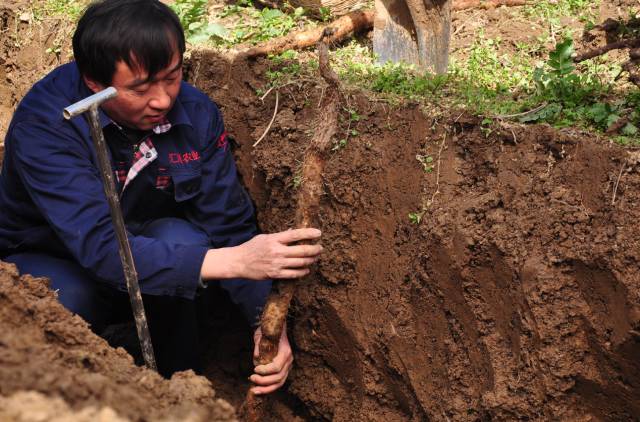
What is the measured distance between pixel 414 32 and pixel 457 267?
5.68 ft

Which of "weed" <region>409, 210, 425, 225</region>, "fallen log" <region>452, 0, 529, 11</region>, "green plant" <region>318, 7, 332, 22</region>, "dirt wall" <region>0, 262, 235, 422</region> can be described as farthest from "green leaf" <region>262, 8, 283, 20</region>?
"dirt wall" <region>0, 262, 235, 422</region>

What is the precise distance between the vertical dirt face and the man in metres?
0.48

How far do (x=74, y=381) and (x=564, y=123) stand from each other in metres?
2.36

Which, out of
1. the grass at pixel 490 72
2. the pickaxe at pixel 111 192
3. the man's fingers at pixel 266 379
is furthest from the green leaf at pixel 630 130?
the pickaxe at pixel 111 192

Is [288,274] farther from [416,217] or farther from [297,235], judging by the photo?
[416,217]

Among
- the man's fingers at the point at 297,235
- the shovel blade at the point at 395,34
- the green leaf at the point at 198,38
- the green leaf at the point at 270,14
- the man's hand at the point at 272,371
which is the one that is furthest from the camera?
the green leaf at the point at 270,14

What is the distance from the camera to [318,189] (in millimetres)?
2863

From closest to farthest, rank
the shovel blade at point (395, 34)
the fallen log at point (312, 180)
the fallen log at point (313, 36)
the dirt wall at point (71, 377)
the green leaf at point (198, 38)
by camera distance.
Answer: the dirt wall at point (71, 377), the fallen log at point (312, 180), the fallen log at point (313, 36), the shovel blade at point (395, 34), the green leaf at point (198, 38)

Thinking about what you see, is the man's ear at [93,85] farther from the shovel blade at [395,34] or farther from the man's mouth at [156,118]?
the shovel blade at [395,34]

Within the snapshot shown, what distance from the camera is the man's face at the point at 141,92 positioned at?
285 centimetres

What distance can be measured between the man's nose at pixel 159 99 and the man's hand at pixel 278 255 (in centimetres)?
61

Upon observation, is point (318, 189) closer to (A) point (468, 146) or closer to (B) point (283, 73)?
(A) point (468, 146)

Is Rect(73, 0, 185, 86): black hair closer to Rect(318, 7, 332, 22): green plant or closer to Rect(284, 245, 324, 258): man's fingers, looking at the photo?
Rect(284, 245, 324, 258): man's fingers

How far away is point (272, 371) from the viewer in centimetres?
314
